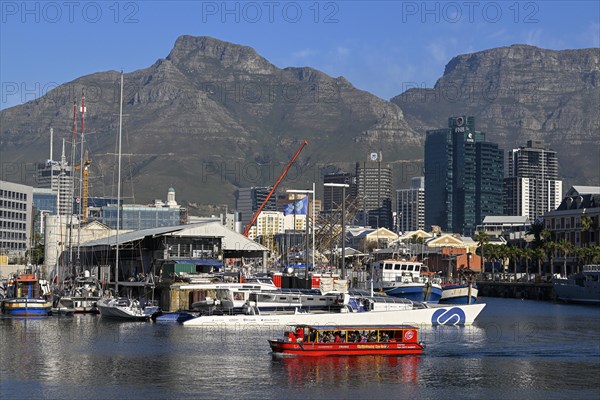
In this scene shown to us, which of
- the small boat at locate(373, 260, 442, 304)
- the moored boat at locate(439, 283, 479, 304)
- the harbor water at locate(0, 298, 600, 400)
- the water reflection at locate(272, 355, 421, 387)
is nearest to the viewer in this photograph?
the harbor water at locate(0, 298, 600, 400)

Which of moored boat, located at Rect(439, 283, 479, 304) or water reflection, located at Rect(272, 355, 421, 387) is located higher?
moored boat, located at Rect(439, 283, 479, 304)

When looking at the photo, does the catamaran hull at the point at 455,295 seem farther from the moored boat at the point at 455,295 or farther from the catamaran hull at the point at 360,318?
the catamaran hull at the point at 360,318

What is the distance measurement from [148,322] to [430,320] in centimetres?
2915

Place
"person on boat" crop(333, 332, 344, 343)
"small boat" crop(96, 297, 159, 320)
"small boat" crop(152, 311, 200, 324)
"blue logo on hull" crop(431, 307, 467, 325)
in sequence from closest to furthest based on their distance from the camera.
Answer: "person on boat" crop(333, 332, 344, 343) < "blue logo on hull" crop(431, 307, 467, 325) < "small boat" crop(152, 311, 200, 324) < "small boat" crop(96, 297, 159, 320)

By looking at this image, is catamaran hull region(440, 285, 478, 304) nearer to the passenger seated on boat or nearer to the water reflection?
the water reflection

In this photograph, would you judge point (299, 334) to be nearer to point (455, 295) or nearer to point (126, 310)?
point (126, 310)

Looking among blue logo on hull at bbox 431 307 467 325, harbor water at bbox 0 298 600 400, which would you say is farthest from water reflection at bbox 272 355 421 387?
blue logo on hull at bbox 431 307 467 325

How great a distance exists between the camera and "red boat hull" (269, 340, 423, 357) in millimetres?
72750

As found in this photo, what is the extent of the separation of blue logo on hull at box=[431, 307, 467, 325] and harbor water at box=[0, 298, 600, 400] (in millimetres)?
1041

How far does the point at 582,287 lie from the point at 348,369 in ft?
345

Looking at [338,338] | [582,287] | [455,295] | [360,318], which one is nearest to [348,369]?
[338,338]

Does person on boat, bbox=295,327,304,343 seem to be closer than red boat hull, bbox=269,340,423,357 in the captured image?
No

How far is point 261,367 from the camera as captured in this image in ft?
225

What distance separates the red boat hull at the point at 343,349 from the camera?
72750mm
